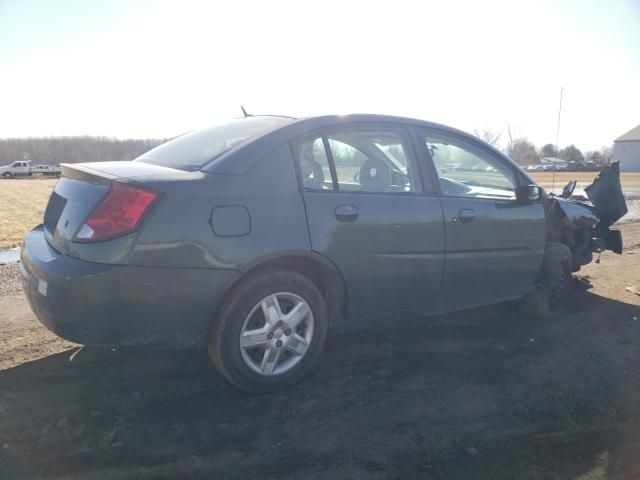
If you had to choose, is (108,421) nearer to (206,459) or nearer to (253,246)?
(206,459)

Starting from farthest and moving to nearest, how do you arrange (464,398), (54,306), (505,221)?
(505,221), (464,398), (54,306)

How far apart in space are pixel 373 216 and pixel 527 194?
170 cm

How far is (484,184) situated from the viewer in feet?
13.6

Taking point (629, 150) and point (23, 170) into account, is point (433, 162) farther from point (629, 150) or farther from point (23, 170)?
point (629, 150)

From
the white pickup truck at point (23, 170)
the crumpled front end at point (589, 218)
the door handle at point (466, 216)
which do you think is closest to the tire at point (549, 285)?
the crumpled front end at point (589, 218)

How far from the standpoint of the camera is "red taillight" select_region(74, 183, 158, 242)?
265 centimetres

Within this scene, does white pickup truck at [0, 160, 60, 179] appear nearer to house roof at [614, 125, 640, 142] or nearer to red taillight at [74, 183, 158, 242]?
red taillight at [74, 183, 158, 242]

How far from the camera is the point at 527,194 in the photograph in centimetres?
426

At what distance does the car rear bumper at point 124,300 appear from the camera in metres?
2.60

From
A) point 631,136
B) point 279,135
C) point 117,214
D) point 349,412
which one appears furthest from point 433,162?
point 631,136

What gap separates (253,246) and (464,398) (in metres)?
1.63

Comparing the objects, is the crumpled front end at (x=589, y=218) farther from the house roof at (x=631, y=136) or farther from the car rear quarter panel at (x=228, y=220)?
the house roof at (x=631, y=136)

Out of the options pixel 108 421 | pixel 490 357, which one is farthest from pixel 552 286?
pixel 108 421

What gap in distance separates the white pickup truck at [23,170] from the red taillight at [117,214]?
176ft
